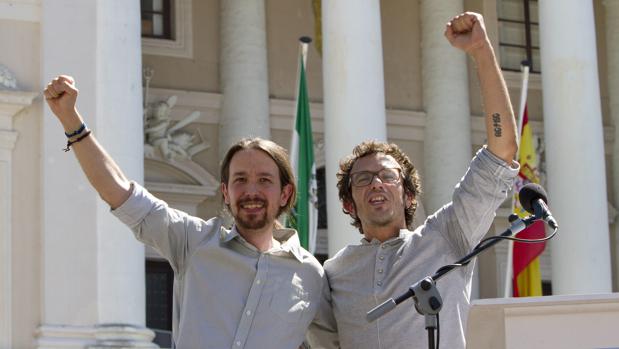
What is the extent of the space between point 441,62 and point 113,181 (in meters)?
15.6

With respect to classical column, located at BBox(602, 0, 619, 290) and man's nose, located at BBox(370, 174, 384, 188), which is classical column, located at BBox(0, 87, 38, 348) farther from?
classical column, located at BBox(602, 0, 619, 290)

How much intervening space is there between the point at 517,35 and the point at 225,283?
17075 millimetres

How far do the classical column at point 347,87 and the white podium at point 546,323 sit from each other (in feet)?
38.4

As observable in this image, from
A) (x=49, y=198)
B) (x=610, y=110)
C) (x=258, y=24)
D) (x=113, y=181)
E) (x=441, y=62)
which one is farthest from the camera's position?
(x=610, y=110)

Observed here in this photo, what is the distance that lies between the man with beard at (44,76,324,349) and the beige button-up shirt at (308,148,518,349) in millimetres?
190

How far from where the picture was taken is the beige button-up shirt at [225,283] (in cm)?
489

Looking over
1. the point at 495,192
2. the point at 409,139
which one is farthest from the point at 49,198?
the point at 495,192

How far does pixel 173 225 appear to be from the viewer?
5.05 metres

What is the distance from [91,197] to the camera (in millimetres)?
13758

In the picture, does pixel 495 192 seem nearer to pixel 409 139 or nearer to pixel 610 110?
pixel 409 139

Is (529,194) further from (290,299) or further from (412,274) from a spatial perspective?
(290,299)

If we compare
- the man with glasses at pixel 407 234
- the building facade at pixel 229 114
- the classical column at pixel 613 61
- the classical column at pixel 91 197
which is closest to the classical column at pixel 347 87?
the building facade at pixel 229 114

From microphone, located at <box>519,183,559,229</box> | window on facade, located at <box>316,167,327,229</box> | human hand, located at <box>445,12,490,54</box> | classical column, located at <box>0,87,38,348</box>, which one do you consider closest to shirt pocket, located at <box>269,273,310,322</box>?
microphone, located at <box>519,183,559,229</box>

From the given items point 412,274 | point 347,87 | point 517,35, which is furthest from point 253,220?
point 517,35
